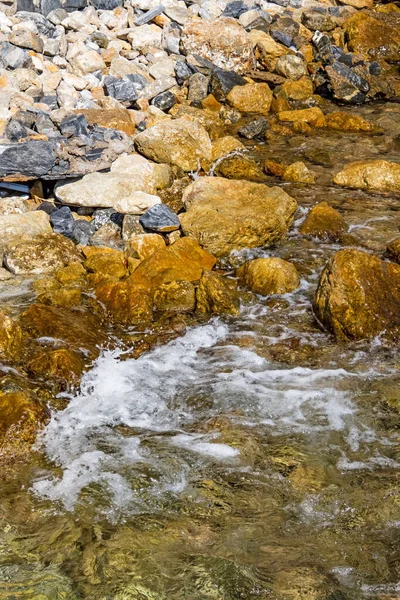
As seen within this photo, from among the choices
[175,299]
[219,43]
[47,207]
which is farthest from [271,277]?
[219,43]

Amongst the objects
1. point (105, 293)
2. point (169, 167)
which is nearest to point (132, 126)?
point (169, 167)

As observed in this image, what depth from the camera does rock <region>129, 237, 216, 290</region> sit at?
701 cm

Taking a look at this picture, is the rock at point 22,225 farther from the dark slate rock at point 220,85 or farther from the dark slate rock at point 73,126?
the dark slate rock at point 220,85

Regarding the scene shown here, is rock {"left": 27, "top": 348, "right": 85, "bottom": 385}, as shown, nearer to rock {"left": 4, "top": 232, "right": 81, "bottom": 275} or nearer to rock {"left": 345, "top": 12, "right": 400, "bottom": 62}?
rock {"left": 4, "top": 232, "right": 81, "bottom": 275}

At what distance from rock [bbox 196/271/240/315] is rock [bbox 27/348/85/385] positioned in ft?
5.23

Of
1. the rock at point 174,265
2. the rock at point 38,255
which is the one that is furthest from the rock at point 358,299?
the rock at point 38,255

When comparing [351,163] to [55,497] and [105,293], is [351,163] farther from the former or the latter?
[55,497]

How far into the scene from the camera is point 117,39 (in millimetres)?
13547

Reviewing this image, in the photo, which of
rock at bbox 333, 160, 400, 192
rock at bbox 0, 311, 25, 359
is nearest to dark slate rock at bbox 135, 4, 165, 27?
rock at bbox 333, 160, 400, 192

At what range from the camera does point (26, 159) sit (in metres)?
8.74

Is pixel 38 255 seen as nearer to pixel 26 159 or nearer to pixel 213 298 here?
pixel 26 159

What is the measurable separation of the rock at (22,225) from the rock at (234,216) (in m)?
1.71

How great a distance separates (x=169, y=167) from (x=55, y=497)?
6.50 metres

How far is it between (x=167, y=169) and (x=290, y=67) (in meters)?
5.93
